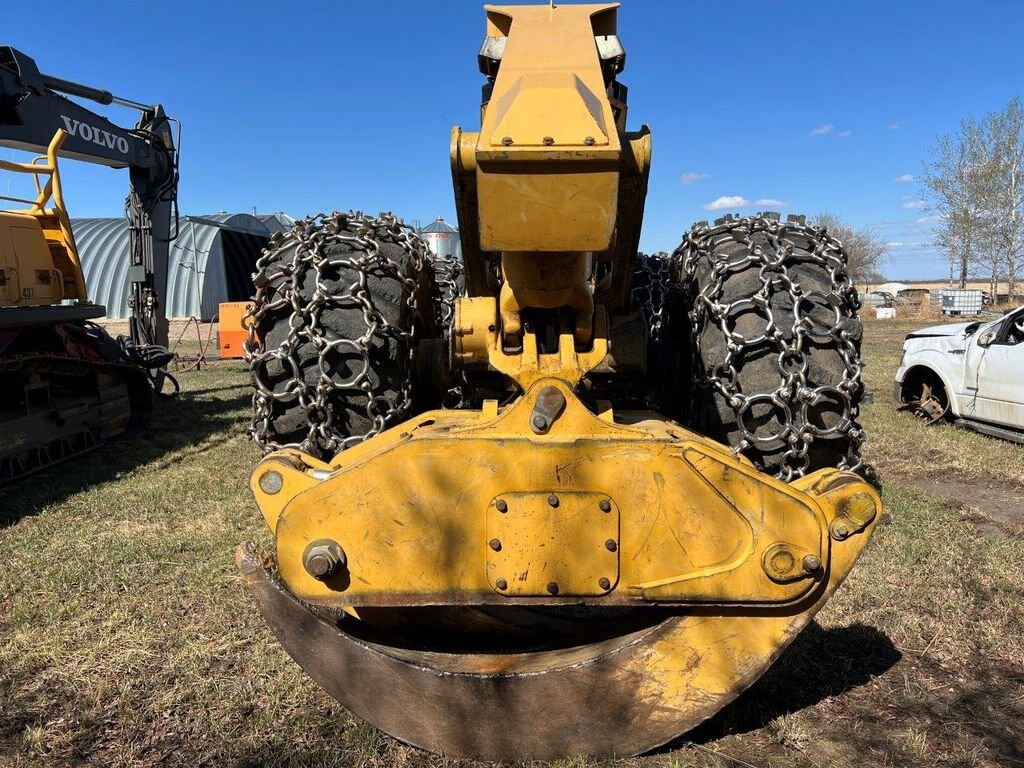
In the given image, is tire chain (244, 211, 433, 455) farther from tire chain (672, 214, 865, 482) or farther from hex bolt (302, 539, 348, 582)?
tire chain (672, 214, 865, 482)

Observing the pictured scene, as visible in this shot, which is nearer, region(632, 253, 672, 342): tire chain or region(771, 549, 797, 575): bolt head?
region(771, 549, 797, 575): bolt head

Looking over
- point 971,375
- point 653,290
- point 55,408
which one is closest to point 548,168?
point 653,290

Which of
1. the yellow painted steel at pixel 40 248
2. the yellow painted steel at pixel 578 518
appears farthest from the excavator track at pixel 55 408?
the yellow painted steel at pixel 578 518

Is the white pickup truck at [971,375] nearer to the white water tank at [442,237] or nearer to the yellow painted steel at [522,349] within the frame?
the yellow painted steel at [522,349]

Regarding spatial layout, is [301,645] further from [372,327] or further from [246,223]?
[246,223]

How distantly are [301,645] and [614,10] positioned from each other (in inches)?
90.6

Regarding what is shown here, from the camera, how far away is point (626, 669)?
2.06 meters

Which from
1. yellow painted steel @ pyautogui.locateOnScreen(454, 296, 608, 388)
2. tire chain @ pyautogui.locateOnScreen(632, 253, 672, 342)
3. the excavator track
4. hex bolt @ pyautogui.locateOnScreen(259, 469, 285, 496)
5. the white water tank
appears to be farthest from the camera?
the white water tank

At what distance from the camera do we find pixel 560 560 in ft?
6.56

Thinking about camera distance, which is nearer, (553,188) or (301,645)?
(553,188)

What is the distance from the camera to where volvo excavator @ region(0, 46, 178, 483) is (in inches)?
259

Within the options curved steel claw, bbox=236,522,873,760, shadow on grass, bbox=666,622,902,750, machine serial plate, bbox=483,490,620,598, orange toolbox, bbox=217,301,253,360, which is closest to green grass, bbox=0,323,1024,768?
shadow on grass, bbox=666,622,902,750

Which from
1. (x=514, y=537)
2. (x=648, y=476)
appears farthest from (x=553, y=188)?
(x=514, y=537)

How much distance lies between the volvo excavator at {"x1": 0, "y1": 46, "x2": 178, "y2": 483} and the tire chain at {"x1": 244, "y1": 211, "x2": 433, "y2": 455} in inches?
173
